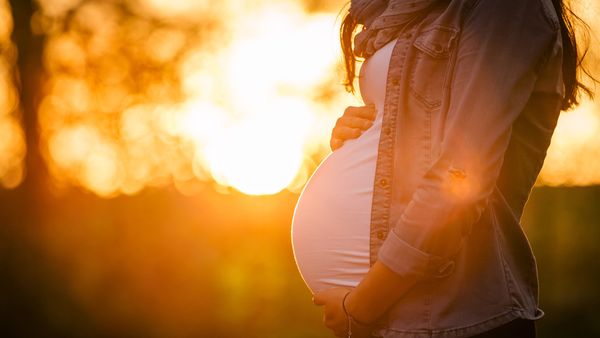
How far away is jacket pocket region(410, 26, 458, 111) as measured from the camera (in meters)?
1.47

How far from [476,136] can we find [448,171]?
9 cm

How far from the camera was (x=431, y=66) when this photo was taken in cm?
150

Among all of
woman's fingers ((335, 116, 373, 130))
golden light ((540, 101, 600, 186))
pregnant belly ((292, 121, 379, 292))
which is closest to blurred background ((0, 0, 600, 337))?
golden light ((540, 101, 600, 186))

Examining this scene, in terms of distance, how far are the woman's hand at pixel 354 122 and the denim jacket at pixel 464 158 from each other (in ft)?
0.60

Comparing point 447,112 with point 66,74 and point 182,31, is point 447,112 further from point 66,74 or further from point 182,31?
point 66,74

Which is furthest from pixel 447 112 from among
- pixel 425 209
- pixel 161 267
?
pixel 161 267

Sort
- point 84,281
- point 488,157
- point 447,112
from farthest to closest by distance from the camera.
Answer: point 84,281
point 447,112
point 488,157

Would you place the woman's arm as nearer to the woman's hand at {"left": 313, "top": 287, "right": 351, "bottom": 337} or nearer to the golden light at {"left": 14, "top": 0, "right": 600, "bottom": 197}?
the woman's hand at {"left": 313, "top": 287, "right": 351, "bottom": 337}

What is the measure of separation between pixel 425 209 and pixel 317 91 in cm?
628

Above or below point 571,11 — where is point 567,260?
below

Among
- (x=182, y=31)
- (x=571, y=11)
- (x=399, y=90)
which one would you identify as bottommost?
(x=399, y=90)

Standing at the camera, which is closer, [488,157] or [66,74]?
[488,157]

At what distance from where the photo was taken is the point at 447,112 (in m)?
1.45

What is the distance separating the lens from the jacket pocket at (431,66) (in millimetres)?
1474
